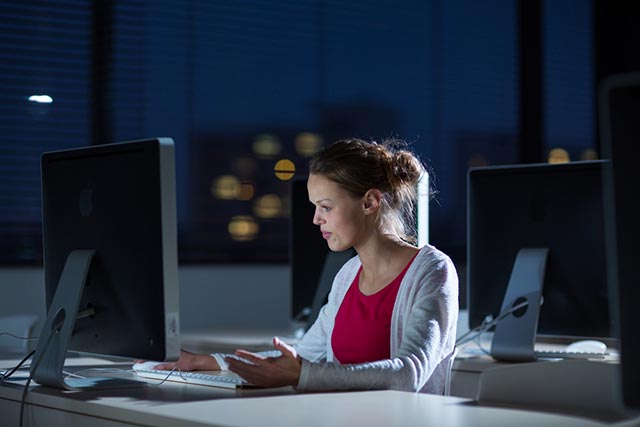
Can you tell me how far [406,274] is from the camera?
2.25m

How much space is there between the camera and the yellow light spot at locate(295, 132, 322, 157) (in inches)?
202

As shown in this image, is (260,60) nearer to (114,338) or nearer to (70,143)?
(70,143)

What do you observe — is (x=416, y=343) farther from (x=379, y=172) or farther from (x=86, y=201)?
(x=86, y=201)

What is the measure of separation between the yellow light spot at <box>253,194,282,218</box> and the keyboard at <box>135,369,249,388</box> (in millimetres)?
2670

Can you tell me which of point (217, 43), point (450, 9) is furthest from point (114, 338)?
point (450, 9)

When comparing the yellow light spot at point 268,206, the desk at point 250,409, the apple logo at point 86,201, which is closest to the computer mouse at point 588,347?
the desk at point 250,409

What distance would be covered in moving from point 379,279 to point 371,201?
20 centimetres

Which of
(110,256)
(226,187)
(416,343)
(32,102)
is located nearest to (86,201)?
(110,256)

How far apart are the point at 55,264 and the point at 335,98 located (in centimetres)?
316

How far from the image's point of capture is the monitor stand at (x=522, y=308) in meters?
2.86

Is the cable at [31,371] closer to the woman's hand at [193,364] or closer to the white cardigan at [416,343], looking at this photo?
the woman's hand at [193,364]

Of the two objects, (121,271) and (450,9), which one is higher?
(450,9)

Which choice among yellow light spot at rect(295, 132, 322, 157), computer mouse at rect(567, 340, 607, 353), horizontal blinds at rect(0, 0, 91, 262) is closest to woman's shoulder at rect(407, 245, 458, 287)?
computer mouse at rect(567, 340, 607, 353)

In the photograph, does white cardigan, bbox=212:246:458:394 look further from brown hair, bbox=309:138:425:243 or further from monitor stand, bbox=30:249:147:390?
monitor stand, bbox=30:249:147:390
